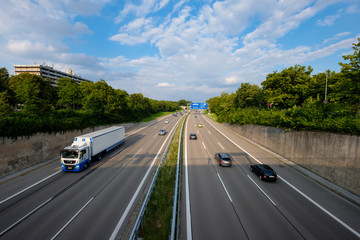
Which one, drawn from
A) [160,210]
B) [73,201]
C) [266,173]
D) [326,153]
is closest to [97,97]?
[73,201]

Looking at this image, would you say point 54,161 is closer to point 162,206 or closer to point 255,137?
point 162,206

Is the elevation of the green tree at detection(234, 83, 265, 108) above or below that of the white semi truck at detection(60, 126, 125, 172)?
above

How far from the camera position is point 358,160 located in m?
13.3

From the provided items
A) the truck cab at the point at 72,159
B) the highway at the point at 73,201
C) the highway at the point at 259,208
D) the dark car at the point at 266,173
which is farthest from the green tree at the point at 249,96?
the truck cab at the point at 72,159

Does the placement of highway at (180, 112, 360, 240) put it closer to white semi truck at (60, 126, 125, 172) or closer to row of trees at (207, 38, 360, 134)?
row of trees at (207, 38, 360, 134)

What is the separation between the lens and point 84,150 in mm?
17641

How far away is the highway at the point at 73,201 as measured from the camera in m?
8.93

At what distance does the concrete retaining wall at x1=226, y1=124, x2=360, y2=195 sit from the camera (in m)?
13.7

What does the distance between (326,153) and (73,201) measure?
2517 cm

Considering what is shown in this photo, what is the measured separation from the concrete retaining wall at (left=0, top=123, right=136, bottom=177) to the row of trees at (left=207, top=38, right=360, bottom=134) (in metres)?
34.9

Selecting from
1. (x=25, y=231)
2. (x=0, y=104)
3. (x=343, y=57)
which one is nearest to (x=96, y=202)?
(x=25, y=231)

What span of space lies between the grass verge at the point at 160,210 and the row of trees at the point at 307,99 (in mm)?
18006

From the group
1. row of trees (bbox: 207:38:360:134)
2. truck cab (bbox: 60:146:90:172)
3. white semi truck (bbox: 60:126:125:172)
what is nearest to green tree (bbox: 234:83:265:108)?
row of trees (bbox: 207:38:360:134)

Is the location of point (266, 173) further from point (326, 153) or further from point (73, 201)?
point (73, 201)
